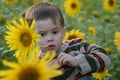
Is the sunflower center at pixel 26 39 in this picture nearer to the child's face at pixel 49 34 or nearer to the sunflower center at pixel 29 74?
the child's face at pixel 49 34

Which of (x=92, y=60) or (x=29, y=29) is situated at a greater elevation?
(x=29, y=29)

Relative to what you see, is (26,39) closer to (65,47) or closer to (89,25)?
(65,47)

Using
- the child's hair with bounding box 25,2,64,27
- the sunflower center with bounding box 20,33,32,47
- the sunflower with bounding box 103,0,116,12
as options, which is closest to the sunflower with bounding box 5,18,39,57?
the sunflower center with bounding box 20,33,32,47

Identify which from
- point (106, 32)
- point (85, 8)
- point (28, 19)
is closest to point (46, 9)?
point (28, 19)

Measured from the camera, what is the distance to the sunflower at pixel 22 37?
2.10m

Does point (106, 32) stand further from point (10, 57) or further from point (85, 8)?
point (85, 8)

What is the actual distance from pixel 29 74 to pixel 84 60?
2.45ft

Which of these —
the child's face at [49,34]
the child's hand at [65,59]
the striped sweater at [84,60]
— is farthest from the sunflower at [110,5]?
the child's hand at [65,59]

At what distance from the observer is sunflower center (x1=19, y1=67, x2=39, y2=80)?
4.51ft

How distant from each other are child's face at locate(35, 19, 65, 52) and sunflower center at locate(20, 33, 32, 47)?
5 cm

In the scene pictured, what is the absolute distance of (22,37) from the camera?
7.07 feet

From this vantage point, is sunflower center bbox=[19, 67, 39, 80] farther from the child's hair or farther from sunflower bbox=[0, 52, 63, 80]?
the child's hair

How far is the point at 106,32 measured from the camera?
391 centimetres

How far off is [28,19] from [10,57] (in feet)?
2.36
